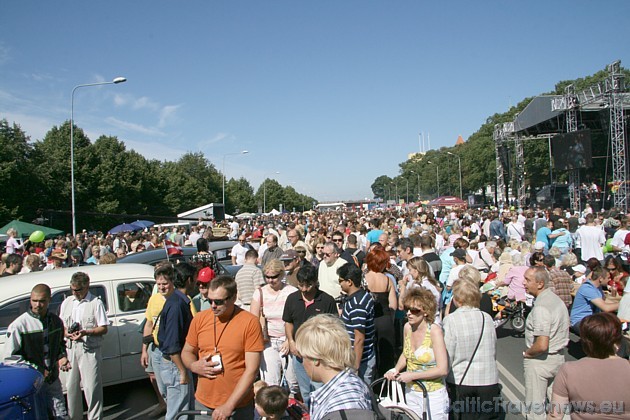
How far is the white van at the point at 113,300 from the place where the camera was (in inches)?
235

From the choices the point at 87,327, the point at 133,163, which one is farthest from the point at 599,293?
the point at 133,163

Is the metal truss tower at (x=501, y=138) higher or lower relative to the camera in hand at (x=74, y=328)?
higher

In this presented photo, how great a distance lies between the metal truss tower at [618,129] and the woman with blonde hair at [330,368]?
105ft

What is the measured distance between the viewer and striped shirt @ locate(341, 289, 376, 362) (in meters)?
4.61

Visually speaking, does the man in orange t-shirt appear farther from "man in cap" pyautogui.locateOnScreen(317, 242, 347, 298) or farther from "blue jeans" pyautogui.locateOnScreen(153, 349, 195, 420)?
"man in cap" pyautogui.locateOnScreen(317, 242, 347, 298)

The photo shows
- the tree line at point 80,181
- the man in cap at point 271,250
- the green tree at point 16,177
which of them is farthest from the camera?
the tree line at point 80,181

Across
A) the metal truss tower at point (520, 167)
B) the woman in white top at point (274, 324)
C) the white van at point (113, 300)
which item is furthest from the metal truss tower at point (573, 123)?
the white van at point (113, 300)

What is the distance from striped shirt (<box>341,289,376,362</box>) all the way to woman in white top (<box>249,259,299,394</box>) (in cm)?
99

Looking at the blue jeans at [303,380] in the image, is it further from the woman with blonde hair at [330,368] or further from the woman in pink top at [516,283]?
the woman in pink top at [516,283]

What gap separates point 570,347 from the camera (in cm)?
484

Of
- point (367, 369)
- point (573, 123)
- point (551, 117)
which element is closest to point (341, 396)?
point (367, 369)

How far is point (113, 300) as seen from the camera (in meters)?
6.40

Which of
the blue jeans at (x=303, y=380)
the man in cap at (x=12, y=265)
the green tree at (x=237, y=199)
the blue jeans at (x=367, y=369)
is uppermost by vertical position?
the green tree at (x=237, y=199)

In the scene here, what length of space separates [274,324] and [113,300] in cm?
241
